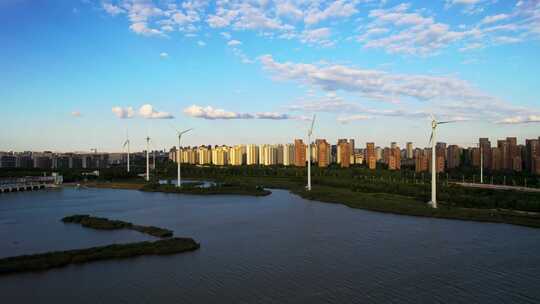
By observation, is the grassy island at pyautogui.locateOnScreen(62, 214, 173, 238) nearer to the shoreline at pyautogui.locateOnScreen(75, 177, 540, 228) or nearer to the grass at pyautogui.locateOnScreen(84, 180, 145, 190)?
the shoreline at pyautogui.locateOnScreen(75, 177, 540, 228)

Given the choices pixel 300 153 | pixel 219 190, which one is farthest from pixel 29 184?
pixel 300 153

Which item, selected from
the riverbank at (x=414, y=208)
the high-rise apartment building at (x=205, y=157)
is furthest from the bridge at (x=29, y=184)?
the high-rise apartment building at (x=205, y=157)

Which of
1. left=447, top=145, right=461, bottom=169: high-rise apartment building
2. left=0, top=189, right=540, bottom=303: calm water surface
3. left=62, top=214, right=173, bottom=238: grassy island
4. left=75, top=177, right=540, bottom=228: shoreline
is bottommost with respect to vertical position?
Result: left=0, top=189, right=540, bottom=303: calm water surface

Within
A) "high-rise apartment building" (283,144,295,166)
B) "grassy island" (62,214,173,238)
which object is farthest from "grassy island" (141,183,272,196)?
"high-rise apartment building" (283,144,295,166)

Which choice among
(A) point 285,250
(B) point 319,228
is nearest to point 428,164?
(B) point 319,228

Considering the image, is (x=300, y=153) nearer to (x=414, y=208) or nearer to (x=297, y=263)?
(x=414, y=208)

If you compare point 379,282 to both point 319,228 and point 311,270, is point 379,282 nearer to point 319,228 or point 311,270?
point 311,270

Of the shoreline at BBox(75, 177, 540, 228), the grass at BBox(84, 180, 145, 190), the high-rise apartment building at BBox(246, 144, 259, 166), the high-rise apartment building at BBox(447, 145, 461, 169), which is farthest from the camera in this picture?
the high-rise apartment building at BBox(246, 144, 259, 166)
